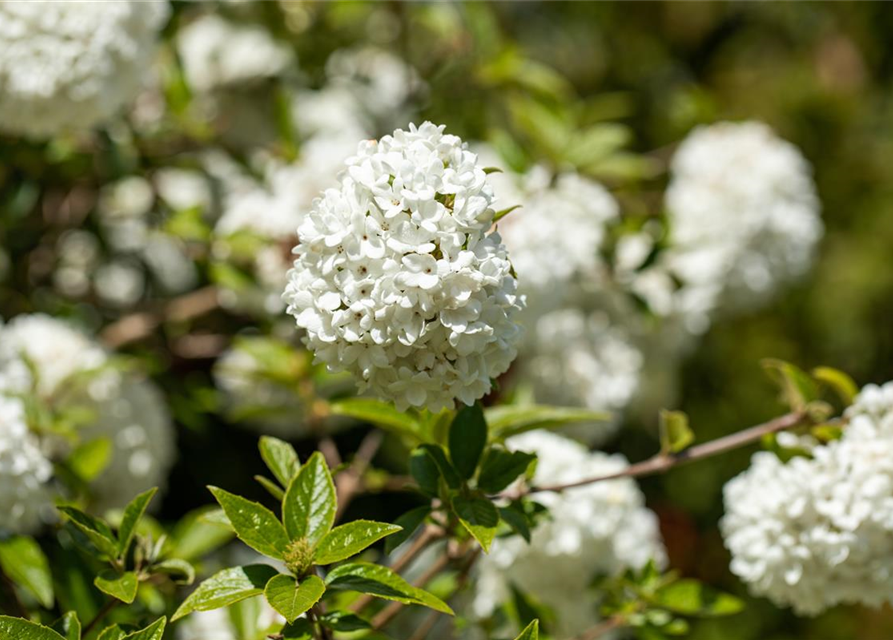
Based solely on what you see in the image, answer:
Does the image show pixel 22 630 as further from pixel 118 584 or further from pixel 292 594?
pixel 292 594

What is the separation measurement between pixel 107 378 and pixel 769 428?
1.19 meters

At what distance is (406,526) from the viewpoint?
1.05 metres

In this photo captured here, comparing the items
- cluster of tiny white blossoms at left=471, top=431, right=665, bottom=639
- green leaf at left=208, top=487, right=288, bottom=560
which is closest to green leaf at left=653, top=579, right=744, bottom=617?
cluster of tiny white blossoms at left=471, top=431, right=665, bottom=639

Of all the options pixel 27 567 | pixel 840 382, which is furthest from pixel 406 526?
pixel 840 382

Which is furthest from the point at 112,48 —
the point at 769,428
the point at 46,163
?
the point at 769,428

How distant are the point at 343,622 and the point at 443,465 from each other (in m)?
0.20

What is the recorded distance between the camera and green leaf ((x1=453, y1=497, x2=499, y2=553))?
38.9 inches

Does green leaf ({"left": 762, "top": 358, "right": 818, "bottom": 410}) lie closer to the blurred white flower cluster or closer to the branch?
the branch

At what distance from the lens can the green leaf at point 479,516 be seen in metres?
0.99

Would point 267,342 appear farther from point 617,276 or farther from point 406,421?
point 617,276

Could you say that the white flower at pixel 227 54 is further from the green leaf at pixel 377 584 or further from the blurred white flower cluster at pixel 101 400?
the green leaf at pixel 377 584

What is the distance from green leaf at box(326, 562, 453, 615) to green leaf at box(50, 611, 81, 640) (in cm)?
26

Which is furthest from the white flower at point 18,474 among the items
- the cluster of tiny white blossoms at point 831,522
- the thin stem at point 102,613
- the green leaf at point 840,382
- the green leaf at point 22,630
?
the green leaf at point 840,382

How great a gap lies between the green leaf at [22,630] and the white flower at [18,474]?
395 mm
